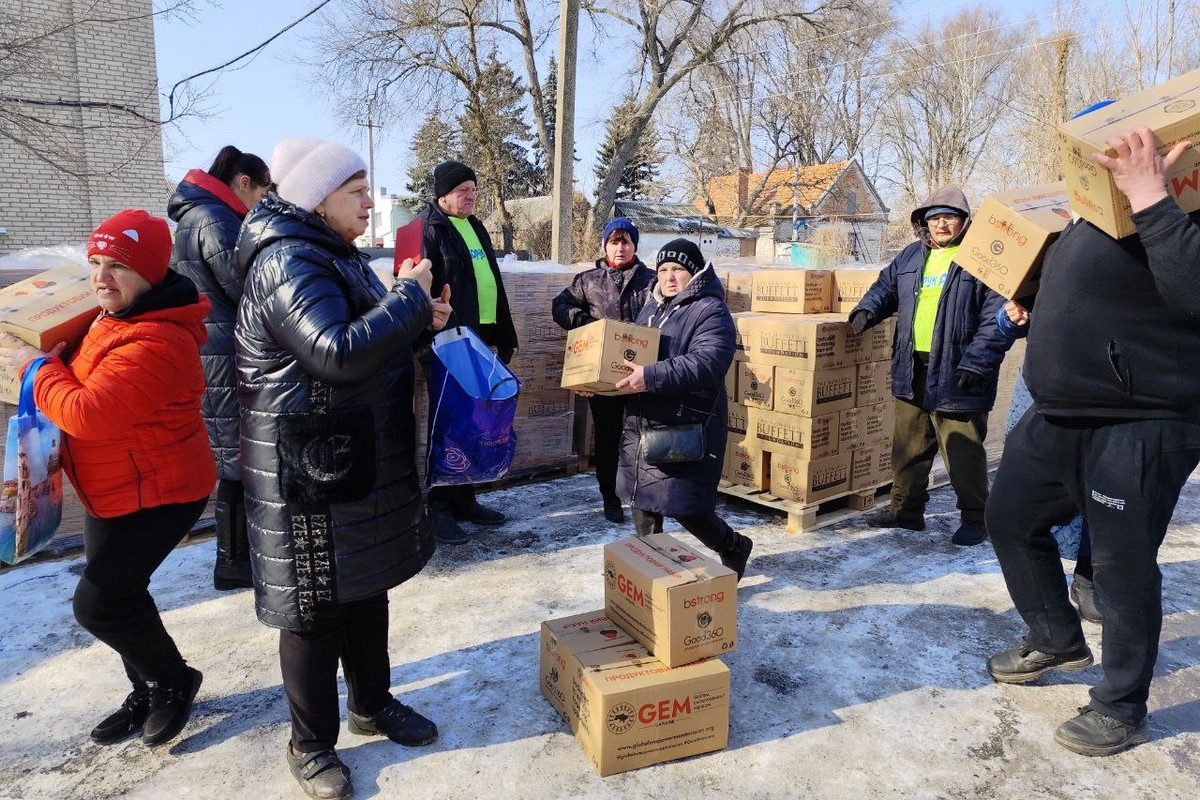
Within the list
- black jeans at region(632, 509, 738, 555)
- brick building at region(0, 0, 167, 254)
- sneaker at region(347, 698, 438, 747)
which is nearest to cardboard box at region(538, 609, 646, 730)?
sneaker at region(347, 698, 438, 747)

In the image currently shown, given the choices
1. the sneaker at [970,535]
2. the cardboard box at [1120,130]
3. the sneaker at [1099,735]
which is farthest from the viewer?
the sneaker at [970,535]

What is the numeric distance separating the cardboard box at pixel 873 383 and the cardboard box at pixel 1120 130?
2.62 metres

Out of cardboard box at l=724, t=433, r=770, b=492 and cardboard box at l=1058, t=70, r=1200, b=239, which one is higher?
cardboard box at l=1058, t=70, r=1200, b=239

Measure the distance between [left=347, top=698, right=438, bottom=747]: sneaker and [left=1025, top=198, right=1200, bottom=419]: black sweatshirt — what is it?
239 cm

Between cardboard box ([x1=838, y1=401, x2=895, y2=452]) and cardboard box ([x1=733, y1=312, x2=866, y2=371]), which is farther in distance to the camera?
cardboard box ([x1=838, y1=401, x2=895, y2=452])

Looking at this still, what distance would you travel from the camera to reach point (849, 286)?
5219mm

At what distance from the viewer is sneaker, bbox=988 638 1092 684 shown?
2.98 m

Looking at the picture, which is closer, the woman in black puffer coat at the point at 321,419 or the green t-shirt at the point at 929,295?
the woman in black puffer coat at the point at 321,419

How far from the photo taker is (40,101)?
46.1 feet

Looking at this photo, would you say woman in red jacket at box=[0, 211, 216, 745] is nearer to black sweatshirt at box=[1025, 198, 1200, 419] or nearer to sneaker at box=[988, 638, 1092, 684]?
black sweatshirt at box=[1025, 198, 1200, 419]

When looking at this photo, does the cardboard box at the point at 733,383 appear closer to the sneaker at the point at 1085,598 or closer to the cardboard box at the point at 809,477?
the cardboard box at the point at 809,477

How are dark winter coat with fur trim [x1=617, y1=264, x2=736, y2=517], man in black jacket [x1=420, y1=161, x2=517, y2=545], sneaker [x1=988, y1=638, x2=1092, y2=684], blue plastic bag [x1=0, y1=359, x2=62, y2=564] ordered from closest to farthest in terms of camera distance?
blue plastic bag [x1=0, y1=359, x2=62, y2=564], sneaker [x1=988, y1=638, x2=1092, y2=684], dark winter coat with fur trim [x1=617, y1=264, x2=736, y2=517], man in black jacket [x1=420, y1=161, x2=517, y2=545]

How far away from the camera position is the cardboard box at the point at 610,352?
3428mm

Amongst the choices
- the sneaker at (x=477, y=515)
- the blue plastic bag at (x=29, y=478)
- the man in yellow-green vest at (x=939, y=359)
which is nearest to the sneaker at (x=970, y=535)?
the man in yellow-green vest at (x=939, y=359)
